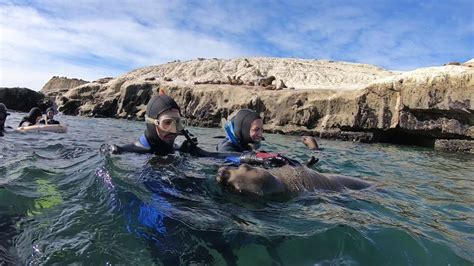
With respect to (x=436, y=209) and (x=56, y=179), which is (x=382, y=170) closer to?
(x=436, y=209)

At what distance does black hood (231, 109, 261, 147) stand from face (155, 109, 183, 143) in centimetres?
148

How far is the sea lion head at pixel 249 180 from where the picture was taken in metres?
3.73

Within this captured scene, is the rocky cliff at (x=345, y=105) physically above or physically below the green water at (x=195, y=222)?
above

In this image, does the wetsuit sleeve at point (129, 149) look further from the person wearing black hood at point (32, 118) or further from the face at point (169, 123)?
the person wearing black hood at point (32, 118)

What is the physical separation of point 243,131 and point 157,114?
71.2 inches

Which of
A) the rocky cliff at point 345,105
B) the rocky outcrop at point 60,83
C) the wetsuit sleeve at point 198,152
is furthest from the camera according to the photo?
the rocky outcrop at point 60,83

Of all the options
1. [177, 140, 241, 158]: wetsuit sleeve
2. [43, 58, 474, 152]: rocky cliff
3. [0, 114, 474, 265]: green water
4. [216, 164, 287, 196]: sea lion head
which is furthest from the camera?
[43, 58, 474, 152]: rocky cliff

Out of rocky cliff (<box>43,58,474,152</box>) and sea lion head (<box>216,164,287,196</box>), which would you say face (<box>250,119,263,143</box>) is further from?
rocky cliff (<box>43,58,474,152</box>)

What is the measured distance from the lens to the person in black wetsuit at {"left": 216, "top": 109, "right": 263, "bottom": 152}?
6176 mm

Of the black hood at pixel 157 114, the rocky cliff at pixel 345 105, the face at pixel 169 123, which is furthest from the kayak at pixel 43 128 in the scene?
the rocky cliff at pixel 345 105

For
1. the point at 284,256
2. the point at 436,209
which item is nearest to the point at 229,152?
the point at 436,209

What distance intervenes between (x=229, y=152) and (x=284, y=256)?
329 cm

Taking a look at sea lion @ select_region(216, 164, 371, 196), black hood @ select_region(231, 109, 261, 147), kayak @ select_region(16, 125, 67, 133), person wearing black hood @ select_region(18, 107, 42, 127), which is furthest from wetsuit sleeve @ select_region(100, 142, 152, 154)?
person wearing black hood @ select_region(18, 107, 42, 127)

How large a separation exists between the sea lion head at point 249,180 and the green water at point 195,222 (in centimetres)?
10
